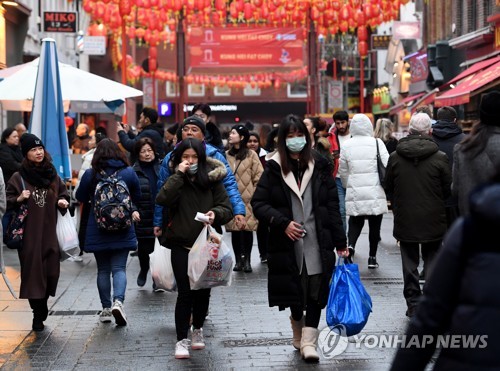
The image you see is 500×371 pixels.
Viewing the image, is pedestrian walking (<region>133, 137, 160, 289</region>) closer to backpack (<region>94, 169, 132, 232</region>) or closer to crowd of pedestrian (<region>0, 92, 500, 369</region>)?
crowd of pedestrian (<region>0, 92, 500, 369</region>)

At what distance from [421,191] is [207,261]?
2.28 metres

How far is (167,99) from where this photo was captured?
6694 cm

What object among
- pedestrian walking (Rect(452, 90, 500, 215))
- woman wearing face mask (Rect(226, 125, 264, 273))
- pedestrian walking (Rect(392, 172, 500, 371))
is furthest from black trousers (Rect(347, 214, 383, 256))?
pedestrian walking (Rect(392, 172, 500, 371))

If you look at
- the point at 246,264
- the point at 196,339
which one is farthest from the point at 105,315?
the point at 246,264

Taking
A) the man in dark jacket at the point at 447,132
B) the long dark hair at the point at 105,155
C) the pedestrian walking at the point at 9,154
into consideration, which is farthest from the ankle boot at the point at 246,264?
the pedestrian walking at the point at 9,154

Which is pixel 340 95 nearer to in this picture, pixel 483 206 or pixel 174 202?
pixel 174 202

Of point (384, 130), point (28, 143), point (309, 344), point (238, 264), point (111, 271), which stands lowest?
point (238, 264)

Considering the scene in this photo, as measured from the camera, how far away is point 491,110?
740 cm

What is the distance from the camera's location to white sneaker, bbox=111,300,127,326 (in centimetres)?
935

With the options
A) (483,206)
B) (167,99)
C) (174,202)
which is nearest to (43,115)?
(174,202)

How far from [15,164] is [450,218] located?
7785mm

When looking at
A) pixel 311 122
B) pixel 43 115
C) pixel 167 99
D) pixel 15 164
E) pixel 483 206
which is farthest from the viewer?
pixel 167 99

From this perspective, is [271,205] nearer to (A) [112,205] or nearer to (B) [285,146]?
(B) [285,146]

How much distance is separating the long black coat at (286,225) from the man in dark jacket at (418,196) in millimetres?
1577
